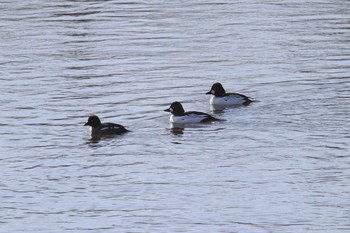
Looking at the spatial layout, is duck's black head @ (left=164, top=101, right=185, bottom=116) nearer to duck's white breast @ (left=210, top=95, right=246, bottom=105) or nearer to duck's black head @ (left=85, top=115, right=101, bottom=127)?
duck's white breast @ (left=210, top=95, right=246, bottom=105)

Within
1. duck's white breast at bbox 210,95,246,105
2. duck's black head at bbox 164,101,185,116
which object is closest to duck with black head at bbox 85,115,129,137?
duck's black head at bbox 164,101,185,116

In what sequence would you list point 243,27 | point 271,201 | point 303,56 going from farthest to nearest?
1. point 243,27
2. point 303,56
3. point 271,201

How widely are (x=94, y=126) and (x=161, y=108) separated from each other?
269cm

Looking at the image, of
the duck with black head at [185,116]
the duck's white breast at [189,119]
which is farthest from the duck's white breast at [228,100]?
the duck's white breast at [189,119]

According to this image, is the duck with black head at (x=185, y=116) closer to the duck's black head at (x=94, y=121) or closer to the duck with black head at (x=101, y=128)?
the duck with black head at (x=101, y=128)

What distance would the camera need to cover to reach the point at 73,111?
80.0ft

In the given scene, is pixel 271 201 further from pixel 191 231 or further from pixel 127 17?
pixel 127 17

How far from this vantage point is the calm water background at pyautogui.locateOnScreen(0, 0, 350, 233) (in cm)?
1642

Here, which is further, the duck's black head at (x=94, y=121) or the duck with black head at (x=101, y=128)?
the duck's black head at (x=94, y=121)

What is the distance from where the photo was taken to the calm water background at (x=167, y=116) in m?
16.4

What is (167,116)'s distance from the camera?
2394 centimetres

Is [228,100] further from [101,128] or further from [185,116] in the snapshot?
[101,128]

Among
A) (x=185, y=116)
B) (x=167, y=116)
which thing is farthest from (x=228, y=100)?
(x=185, y=116)

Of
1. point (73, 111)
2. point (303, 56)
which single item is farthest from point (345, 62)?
point (73, 111)
